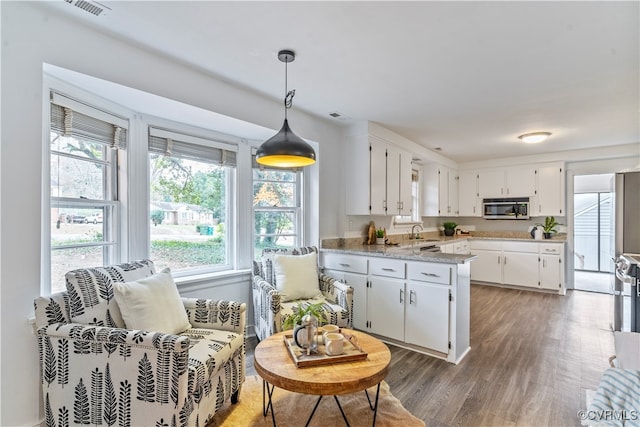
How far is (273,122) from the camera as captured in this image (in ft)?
10.5

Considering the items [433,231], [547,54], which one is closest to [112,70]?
[547,54]

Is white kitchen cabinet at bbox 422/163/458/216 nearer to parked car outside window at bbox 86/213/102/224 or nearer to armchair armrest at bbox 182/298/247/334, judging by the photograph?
armchair armrest at bbox 182/298/247/334

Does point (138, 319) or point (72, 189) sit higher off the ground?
point (72, 189)

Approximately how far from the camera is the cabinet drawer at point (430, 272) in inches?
110

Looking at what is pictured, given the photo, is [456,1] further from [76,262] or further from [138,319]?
[76,262]

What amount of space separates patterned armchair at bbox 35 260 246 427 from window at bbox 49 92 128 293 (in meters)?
0.53

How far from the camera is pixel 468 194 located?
6406 mm

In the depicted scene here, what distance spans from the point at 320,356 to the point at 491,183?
5.75 m

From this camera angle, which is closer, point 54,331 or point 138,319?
point 54,331

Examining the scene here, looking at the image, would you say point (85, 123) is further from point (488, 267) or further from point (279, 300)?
point (488, 267)

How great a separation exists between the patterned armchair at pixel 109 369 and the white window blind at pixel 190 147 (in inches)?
54.3

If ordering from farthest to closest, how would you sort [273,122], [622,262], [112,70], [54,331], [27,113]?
[273,122] → [622,262] → [112,70] → [27,113] → [54,331]

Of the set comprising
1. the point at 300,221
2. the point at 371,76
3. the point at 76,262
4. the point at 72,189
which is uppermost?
the point at 371,76

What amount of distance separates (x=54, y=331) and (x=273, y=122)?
2.39 meters
